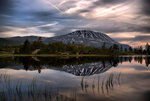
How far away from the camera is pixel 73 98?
584 inches

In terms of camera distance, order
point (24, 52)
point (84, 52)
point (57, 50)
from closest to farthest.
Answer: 1. point (24, 52)
2. point (57, 50)
3. point (84, 52)

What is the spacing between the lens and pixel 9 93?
16234 millimetres

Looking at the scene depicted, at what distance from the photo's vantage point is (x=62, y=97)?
1498 centimetres

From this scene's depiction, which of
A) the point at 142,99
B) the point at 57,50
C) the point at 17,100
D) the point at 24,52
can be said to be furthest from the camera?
the point at 57,50

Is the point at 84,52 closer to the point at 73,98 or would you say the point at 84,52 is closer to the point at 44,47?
the point at 44,47

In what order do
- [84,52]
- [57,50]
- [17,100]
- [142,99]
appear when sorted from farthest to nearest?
[84,52], [57,50], [142,99], [17,100]

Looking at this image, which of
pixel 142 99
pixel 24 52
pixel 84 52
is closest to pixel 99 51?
pixel 84 52

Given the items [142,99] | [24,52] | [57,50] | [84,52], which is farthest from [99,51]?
[142,99]

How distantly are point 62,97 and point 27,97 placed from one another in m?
3.23

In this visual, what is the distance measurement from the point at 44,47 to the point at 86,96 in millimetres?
142378

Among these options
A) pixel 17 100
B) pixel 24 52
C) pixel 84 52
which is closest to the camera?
pixel 17 100

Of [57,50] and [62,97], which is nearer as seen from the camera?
[62,97]

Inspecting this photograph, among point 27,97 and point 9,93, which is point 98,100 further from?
point 9,93

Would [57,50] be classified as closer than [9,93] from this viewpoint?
No
